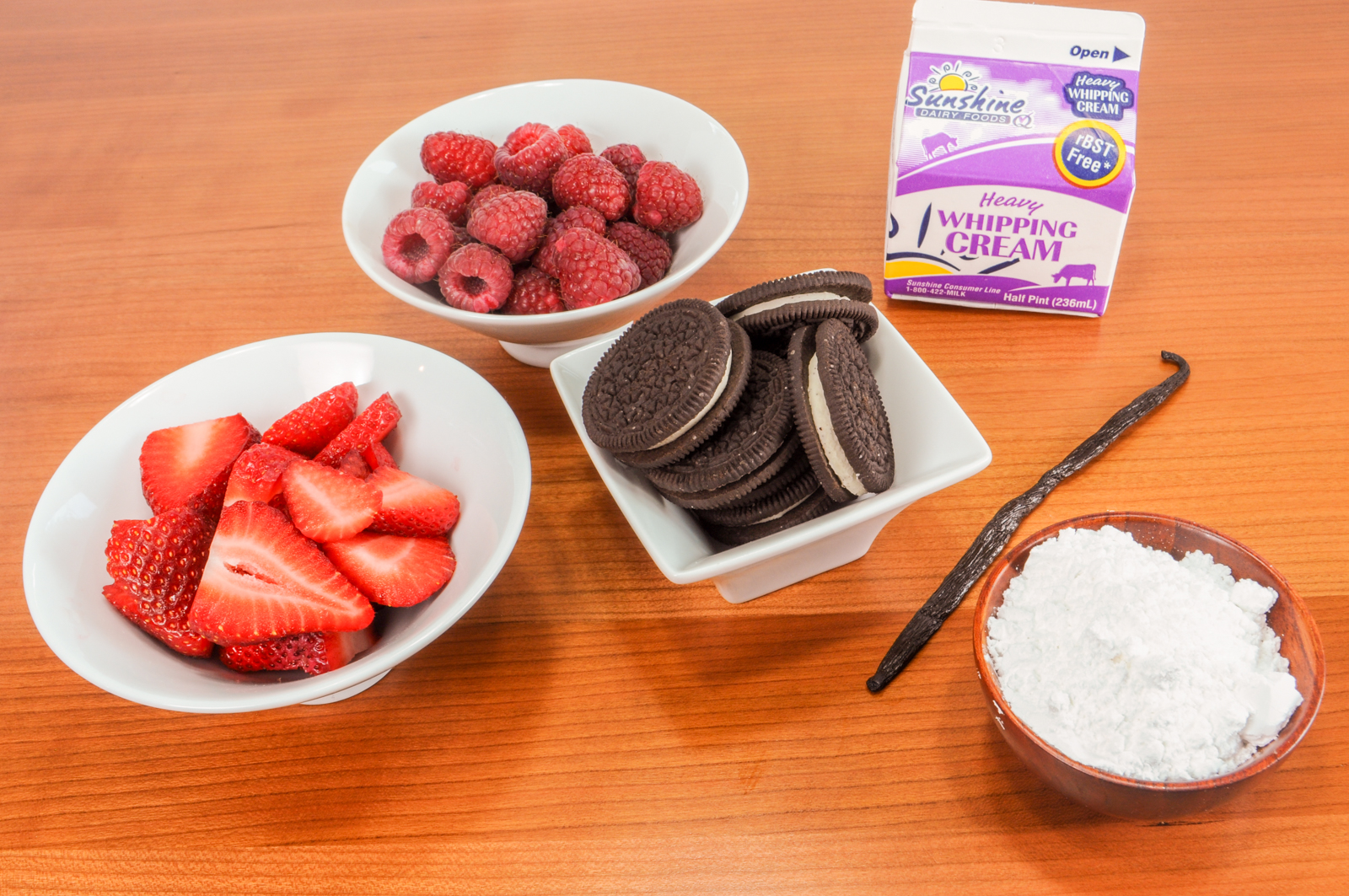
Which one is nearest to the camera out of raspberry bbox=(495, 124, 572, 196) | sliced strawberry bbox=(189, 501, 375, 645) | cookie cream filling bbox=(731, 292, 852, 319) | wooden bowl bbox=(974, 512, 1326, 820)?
wooden bowl bbox=(974, 512, 1326, 820)

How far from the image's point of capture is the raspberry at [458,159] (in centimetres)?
104

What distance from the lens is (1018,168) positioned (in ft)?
3.07

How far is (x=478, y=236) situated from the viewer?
0.93 m

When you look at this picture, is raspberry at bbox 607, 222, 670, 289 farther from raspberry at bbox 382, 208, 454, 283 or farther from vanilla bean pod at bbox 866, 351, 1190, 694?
vanilla bean pod at bbox 866, 351, 1190, 694

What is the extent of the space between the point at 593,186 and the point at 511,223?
0.36 feet

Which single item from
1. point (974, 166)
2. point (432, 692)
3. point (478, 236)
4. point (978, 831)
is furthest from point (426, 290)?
point (978, 831)

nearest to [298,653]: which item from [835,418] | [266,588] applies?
[266,588]

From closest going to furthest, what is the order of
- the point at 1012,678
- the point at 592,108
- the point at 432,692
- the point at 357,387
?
the point at 1012,678 < the point at 432,692 < the point at 357,387 < the point at 592,108

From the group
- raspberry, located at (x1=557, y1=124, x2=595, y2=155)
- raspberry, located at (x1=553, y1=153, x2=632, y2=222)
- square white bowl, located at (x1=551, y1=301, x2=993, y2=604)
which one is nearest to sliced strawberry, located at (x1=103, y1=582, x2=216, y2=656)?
square white bowl, located at (x1=551, y1=301, x2=993, y2=604)

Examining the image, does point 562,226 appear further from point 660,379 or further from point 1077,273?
point 1077,273

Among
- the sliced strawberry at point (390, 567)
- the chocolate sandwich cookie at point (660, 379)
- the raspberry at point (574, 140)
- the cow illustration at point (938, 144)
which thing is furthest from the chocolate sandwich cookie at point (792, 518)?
the raspberry at point (574, 140)

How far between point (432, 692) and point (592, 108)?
79 centimetres

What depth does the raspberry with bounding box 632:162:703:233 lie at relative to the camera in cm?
98

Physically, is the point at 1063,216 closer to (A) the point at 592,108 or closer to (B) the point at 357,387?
(A) the point at 592,108
